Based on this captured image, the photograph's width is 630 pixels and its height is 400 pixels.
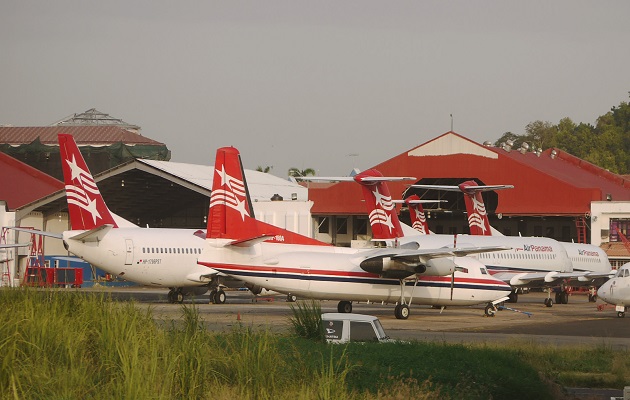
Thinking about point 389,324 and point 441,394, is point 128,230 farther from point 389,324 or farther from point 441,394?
point 441,394

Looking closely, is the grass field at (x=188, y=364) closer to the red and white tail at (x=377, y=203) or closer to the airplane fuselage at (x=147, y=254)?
the airplane fuselage at (x=147, y=254)

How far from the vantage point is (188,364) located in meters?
12.0

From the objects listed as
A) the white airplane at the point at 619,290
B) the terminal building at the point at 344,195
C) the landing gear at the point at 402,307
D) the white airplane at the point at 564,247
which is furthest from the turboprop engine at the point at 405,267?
the terminal building at the point at 344,195

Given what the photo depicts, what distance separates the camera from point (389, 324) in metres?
33.0

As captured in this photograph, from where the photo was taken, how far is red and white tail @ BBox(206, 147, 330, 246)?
107ft

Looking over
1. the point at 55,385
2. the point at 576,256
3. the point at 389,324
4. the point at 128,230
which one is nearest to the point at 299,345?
the point at 55,385

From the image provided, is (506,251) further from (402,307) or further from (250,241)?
(250,241)

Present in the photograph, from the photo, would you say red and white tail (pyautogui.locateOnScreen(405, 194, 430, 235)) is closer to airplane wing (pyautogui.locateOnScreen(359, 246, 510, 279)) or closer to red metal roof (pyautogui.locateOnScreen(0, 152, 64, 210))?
airplane wing (pyautogui.locateOnScreen(359, 246, 510, 279))

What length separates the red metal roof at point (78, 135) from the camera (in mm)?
95125

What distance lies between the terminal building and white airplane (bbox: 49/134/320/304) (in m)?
17.9

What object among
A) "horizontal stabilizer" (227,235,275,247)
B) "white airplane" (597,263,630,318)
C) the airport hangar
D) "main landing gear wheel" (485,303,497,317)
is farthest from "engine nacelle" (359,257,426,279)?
the airport hangar

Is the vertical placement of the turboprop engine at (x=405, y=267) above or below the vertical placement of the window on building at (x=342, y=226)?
below

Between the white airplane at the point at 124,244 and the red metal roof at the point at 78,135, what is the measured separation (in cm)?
5221

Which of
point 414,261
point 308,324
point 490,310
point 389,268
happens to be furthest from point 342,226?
point 308,324
